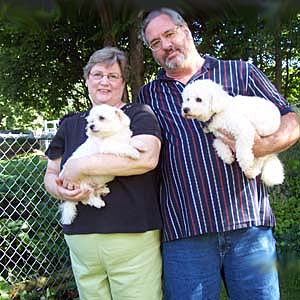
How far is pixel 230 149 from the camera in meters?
2.14

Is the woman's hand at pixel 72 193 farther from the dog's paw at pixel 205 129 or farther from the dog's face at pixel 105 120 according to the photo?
the dog's paw at pixel 205 129

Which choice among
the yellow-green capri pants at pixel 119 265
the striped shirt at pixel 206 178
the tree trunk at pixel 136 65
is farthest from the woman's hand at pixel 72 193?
the tree trunk at pixel 136 65

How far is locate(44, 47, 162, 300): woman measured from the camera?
2.17 meters

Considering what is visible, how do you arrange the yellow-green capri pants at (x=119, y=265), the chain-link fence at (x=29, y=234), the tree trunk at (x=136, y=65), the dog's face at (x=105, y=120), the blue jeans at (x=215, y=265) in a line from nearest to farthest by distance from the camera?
the blue jeans at (x=215, y=265) → the yellow-green capri pants at (x=119, y=265) → the dog's face at (x=105, y=120) → the chain-link fence at (x=29, y=234) → the tree trunk at (x=136, y=65)

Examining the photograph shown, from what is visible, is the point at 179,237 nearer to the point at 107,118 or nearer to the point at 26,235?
the point at 107,118

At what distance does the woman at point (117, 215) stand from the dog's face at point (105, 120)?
0.19 ft

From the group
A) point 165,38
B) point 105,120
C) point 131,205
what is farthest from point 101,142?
point 165,38

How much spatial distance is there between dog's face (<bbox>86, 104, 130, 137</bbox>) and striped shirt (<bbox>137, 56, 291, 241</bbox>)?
0.21 metres

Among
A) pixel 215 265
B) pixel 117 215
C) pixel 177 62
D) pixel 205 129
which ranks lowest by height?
pixel 215 265

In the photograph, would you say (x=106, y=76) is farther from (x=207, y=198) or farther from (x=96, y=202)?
(x=207, y=198)

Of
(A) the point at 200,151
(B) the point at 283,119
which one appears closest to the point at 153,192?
(A) the point at 200,151

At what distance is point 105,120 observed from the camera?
234 centimetres

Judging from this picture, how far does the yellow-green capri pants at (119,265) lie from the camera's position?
7.24ft

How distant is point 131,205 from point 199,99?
24.8 inches
